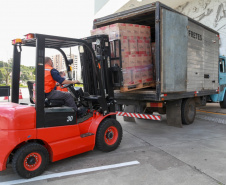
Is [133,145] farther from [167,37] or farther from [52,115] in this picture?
[167,37]

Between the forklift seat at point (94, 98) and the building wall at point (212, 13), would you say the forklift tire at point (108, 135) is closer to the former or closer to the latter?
the forklift seat at point (94, 98)

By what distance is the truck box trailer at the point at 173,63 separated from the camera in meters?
4.92

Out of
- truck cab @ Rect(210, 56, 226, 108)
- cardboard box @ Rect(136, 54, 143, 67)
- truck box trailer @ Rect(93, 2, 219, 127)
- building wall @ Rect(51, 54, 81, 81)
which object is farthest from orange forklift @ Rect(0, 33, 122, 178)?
truck cab @ Rect(210, 56, 226, 108)

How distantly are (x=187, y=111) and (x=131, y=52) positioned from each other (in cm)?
320

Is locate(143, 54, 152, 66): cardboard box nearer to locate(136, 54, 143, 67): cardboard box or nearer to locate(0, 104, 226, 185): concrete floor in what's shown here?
locate(136, 54, 143, 67): cardboard box

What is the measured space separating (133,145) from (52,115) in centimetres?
218

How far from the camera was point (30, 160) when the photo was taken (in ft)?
10.1

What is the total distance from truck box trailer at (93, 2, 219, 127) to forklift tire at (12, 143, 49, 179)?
2.07 m

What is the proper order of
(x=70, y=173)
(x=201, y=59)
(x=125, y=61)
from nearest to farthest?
1. (x=70, y=173)
2. (x=125, y=61)
3. (x=201, y=59)

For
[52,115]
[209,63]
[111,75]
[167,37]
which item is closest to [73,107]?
[52,115]

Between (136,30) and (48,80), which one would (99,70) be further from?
(136,30)

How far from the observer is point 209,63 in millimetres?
7215

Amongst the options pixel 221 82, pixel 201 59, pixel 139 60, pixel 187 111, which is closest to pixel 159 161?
pixel 139 60

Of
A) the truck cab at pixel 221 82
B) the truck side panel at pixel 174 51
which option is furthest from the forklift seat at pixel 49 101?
the truck cab at pixel 221 82
